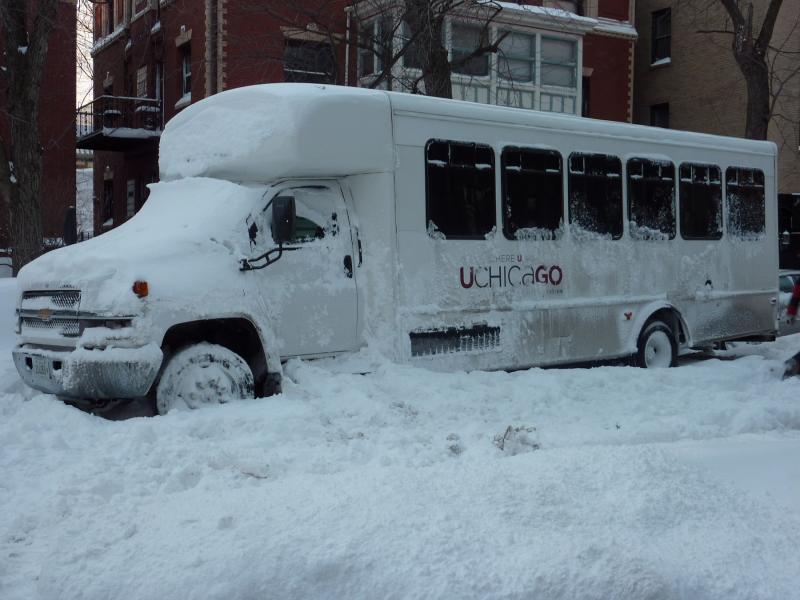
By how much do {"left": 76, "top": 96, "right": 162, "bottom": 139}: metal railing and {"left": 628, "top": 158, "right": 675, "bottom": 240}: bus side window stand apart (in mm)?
20163

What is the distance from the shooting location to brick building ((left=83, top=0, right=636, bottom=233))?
23000 mm

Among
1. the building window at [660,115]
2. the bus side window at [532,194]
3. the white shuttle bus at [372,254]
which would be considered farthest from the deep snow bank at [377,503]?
the building window at [660,115]

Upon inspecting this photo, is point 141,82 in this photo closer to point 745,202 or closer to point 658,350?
point 745,202

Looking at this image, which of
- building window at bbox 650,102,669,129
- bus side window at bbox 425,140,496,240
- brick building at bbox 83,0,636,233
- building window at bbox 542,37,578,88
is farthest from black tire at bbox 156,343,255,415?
building window at bbox 650,102,669,129

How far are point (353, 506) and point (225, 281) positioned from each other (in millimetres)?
3026

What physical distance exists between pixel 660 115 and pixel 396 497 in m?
30.4

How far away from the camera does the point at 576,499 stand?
4844 millimetres

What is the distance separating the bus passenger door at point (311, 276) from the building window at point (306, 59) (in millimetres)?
15322

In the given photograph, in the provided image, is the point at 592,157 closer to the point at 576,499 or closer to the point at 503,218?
the point at 503,218

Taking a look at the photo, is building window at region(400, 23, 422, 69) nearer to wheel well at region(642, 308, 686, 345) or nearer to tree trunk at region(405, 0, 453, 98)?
tree trunk at region(405, 0, 453, 98)

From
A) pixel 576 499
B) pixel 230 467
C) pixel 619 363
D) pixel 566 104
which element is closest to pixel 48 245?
pixel 566 104

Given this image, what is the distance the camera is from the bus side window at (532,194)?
9438mm

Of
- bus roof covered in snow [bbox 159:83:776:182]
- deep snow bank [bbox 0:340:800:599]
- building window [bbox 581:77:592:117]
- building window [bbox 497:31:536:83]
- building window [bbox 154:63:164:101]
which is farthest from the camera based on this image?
building window [bbox 581:77:592:117]

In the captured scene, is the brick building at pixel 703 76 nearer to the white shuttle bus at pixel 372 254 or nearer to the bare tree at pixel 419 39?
the bare tree at pixel 419 39
